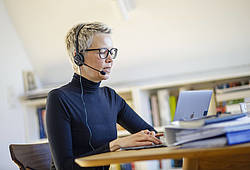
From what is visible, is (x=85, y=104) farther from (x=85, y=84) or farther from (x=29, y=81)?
(x=29, y=81)

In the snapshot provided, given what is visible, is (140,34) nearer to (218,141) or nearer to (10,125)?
(10,125)

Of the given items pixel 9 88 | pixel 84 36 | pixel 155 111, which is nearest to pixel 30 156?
pixel 84 36

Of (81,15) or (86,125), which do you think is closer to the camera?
(86,125)

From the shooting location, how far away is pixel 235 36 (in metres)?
3.17

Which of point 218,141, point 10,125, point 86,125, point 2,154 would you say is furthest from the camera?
point 10,125

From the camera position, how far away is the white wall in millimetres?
3068

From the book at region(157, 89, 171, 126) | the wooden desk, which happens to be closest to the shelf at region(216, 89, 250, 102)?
the book at region(157, 89, 171, 126)

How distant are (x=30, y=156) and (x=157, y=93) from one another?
1661mm

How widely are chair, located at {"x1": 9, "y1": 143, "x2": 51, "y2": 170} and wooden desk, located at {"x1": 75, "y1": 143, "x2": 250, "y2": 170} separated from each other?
86 cm

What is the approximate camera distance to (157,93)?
3352 millimetres

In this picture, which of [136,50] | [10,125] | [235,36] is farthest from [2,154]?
[235,36]

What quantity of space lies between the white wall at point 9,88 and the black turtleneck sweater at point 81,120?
1492 mm

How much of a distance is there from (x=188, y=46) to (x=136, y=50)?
0.47 metres

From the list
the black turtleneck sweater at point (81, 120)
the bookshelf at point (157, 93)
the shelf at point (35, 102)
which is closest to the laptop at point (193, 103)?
the black turtleneck sweater at point (81, 120)
